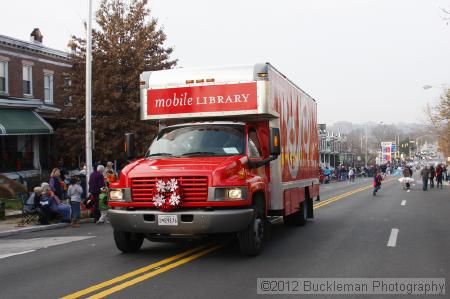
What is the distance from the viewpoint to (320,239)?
33.5 ft

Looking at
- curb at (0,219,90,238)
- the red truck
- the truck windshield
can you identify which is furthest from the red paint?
curb at (0,219,90,238)

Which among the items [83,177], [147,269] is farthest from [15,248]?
[83,177]

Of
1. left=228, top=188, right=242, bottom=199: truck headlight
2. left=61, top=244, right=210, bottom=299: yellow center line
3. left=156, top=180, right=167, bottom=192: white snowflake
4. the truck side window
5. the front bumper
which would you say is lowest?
left=61, top=244, right=210, bottom=299: yellow center line

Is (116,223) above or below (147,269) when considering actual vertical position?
above

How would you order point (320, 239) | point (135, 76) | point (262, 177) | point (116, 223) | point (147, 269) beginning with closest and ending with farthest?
point (147, 269) → point (116, 223) → point (262, 177) → point (320, 239) → point (135, 76)

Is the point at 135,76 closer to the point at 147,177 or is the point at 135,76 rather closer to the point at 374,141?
the point at 147,177

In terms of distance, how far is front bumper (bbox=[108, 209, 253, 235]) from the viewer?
7.29m

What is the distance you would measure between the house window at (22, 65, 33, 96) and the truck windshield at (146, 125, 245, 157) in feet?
75.0

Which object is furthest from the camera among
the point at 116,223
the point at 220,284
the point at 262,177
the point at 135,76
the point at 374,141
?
the point at 374,141

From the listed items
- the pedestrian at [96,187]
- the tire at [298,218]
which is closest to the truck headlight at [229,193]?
the tire at [298,218]

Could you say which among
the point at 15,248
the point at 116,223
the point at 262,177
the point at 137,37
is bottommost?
the point at 15,248

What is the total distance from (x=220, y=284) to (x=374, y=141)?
505ft

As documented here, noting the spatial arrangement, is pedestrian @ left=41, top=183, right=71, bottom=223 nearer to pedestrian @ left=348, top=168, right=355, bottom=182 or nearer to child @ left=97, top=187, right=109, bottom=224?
child @ left=97, top=187, right=109, bottom=224

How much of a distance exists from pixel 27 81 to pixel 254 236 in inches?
985
